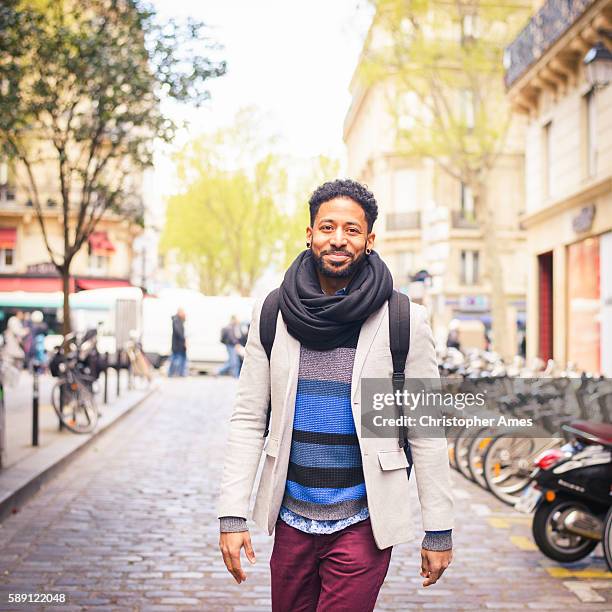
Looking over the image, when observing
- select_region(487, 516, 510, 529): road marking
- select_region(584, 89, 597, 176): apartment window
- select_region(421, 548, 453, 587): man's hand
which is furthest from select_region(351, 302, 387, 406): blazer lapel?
select_region(584, 89, 597, 176): apartment window

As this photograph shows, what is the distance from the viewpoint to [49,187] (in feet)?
150

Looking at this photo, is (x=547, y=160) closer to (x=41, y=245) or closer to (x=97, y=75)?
(x=97, y=75)

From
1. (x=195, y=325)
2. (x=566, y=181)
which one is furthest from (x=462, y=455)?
(x=195, y=325)

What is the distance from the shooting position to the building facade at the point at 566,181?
17906 millimetres

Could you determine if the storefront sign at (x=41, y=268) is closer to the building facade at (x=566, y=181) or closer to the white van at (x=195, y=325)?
the white van at (x=195, y=325)

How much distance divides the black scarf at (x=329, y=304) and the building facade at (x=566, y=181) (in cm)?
1409

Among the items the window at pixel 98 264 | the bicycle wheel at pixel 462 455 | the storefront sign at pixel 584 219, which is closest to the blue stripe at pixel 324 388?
the bicycle wheel at pixel 462 455

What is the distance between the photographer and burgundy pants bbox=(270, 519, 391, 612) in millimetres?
3049

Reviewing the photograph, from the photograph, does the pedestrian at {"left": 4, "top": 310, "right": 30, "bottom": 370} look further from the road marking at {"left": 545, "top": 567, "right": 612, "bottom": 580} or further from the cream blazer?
the cream blazer

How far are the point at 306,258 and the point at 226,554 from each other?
3.17ft

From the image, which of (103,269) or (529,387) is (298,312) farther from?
(103,269)

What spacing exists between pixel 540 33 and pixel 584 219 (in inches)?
169

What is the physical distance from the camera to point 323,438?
122 inches

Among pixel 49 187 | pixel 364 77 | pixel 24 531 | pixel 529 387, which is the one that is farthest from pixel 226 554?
pixel 49 187
